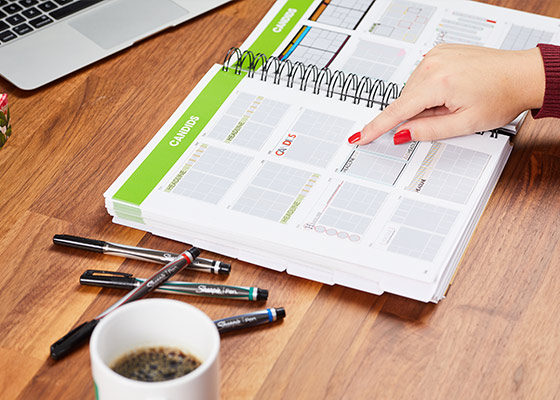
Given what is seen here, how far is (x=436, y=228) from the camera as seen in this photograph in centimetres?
91

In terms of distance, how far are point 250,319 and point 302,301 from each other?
74 millimetres

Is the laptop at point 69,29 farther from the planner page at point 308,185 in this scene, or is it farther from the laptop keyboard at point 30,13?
the planner page at point 308,185

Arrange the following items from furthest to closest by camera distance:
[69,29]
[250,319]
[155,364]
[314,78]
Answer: [69,29]
[314,78]
[250,319]
[155,364]

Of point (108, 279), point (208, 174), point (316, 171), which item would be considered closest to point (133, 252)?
point (108, 279)

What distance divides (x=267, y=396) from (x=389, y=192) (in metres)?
0.32

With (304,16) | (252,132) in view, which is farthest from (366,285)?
(304,16)

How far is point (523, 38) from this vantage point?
1.24 meters

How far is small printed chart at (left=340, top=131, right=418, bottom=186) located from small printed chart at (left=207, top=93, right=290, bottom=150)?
127 millimetres

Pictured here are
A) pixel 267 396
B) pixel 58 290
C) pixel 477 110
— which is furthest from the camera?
pixel 477 110

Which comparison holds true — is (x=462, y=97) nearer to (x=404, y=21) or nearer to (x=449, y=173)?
(x=449, y=173)

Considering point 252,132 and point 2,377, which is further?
point 252,132

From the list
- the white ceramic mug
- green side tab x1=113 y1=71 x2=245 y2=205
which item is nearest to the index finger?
green side tab x1=113 y1=71 x2=245 y2=205

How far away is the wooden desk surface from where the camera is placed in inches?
30.8

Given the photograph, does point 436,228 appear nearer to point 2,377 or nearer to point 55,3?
point 2,377
